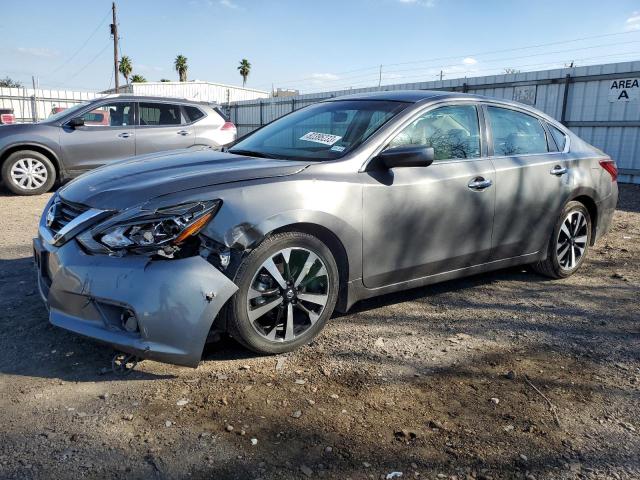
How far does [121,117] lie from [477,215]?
24.2 feet

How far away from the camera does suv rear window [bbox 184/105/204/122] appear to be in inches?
389

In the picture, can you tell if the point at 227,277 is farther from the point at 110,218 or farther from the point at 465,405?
the point at 465,405

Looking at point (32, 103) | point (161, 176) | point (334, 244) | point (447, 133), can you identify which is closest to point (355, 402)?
point (334, 244)

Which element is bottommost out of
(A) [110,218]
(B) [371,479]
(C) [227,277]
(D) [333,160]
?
(B) [371,479]

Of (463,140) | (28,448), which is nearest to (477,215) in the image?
(463,140)

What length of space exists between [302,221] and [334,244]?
32 cm

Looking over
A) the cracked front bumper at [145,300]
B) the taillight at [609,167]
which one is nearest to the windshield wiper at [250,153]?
the cracked front bumper at [145,300]

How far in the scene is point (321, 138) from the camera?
3836 millimetres

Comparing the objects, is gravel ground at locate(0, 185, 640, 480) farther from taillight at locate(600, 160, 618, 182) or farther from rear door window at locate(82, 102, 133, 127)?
rear door window at locate(82, 102, 133, 127)

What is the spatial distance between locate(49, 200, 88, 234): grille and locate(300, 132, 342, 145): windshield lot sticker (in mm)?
1587

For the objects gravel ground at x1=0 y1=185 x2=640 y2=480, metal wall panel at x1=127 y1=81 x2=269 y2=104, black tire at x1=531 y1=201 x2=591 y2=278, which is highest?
metal wall panel at x1=127 y1=81 x2=269 y2=104

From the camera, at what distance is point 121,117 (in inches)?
372

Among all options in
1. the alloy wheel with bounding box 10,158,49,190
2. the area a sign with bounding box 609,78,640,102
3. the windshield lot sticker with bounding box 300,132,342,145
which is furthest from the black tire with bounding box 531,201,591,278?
the alloy wheel with bounding box 10,158,49,190

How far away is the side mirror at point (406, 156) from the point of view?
3.46 meters
